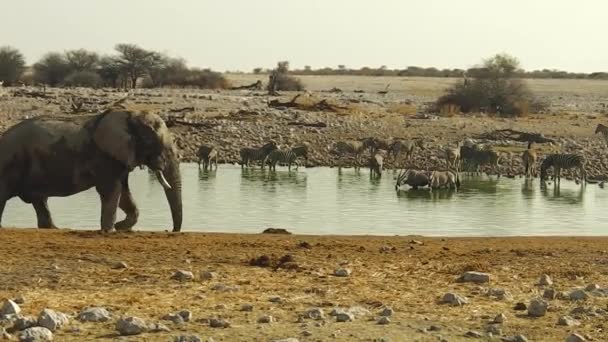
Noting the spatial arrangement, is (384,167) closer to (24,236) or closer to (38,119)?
(38,119)

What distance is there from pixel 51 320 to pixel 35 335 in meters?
0.27

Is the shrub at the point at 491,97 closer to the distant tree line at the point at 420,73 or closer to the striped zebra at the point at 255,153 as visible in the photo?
the striped zebra at the point at 255,153

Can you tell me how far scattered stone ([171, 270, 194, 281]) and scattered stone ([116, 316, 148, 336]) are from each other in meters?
1.94

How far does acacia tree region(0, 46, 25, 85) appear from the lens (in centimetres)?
6694

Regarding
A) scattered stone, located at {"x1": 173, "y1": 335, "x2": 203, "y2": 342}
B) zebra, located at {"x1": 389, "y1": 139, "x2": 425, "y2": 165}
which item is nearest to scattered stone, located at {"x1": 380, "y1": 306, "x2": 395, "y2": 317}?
scattered stone, located at {"x1": 173, "y1": 335, "x2": 203, "y2": 342}

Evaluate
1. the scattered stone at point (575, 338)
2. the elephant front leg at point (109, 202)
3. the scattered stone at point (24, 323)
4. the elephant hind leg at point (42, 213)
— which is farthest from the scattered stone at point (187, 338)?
the elephant hind leg at point (42, 213)

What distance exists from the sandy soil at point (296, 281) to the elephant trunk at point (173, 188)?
1814 mm

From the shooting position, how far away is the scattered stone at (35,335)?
699 centimetres

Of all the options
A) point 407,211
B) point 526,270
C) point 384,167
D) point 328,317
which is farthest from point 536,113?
point 328,317

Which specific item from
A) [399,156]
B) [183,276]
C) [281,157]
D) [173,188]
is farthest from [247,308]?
[399,156]

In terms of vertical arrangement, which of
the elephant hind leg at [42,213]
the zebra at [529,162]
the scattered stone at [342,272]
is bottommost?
the zebra at [529,162]

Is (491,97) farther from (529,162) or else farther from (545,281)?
(545,281)

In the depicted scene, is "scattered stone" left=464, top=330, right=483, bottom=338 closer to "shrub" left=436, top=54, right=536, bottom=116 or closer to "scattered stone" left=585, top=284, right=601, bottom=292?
"scattered stone" left=585, top=284, right=601, bottom=292

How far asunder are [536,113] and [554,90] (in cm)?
3139
